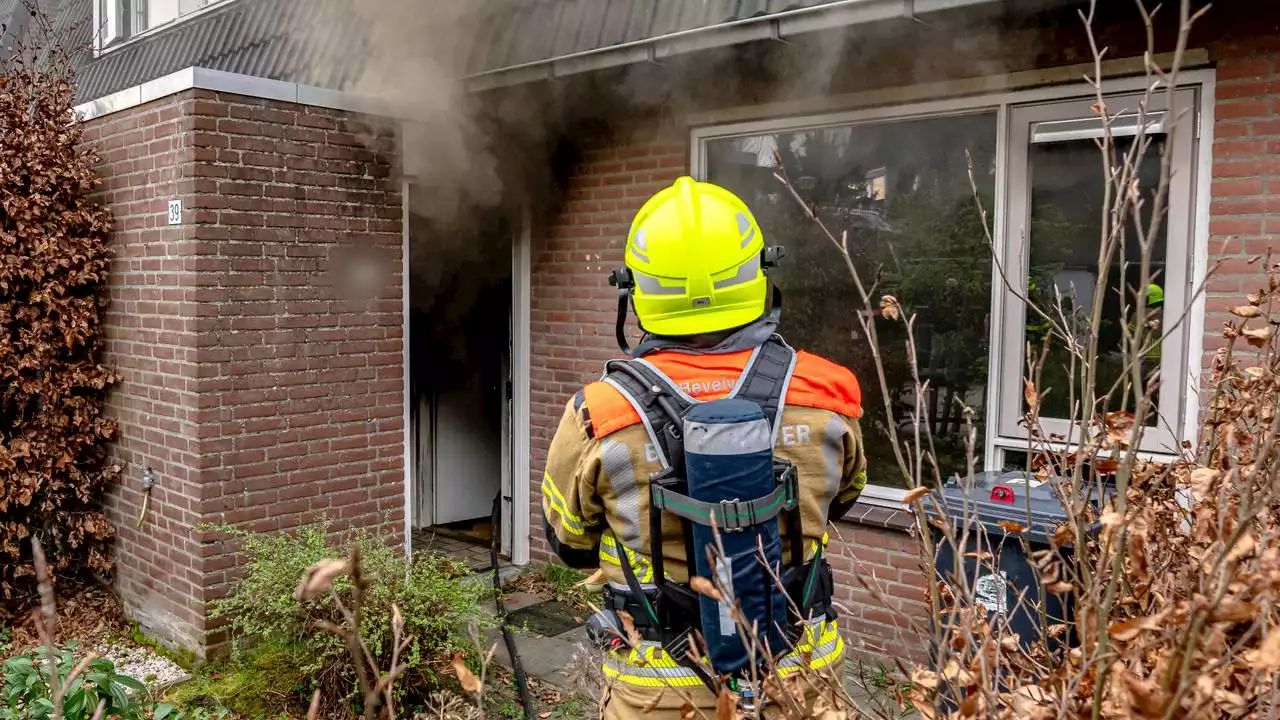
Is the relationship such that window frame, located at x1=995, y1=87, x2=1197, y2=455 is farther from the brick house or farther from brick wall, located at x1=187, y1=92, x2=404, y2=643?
brick wall, located at x1=187, y1=92, x2=404, y2=643

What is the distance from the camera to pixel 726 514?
86.3 inches

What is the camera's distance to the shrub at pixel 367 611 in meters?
4.37

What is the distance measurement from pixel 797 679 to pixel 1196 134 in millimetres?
3363

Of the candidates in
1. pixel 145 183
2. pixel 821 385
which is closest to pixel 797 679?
pixel 821 385

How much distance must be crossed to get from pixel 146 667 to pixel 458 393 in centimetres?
334

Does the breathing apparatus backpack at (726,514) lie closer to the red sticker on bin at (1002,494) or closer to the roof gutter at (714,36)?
the red sticker on bin at (1002,494)

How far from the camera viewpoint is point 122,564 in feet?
→ 19.6

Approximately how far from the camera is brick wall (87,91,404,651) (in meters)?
5.12

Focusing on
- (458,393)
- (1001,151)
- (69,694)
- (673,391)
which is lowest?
(69,694)

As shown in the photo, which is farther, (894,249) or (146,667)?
(146,667)

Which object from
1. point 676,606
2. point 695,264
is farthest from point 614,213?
point 676,606

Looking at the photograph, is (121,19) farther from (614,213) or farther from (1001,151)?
(1001,151)

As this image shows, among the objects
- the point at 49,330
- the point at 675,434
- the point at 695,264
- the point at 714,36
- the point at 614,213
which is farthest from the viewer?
the point at 614,213

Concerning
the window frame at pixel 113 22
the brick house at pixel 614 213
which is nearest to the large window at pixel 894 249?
the brick house at pixel 614 213
